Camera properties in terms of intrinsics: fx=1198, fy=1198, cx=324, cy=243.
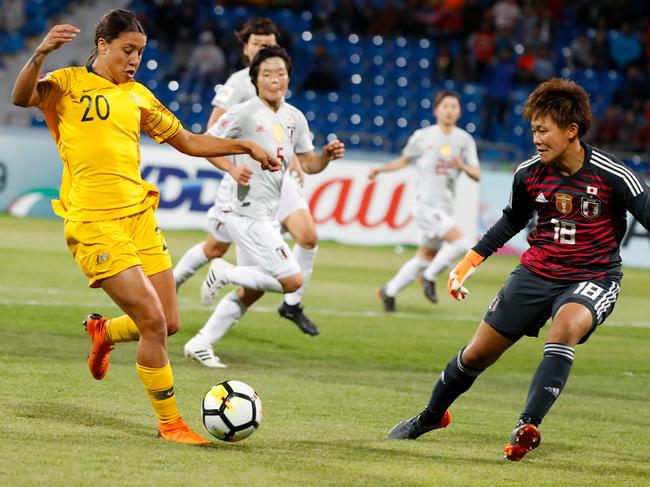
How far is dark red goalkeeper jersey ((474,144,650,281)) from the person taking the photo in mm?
6008

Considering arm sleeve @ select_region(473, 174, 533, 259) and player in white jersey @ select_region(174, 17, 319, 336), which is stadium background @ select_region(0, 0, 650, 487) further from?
arm sleeve @ select_region(473, 174, 533, 259)

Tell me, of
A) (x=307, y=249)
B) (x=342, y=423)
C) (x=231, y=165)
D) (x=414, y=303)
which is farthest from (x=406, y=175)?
(x=342, y=423)

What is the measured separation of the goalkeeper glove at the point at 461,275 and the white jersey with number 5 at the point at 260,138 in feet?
9.52

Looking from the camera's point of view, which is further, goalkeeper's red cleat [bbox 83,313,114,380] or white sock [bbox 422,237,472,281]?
white sock [bbox 422,237,472,281]

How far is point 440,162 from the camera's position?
1413cm

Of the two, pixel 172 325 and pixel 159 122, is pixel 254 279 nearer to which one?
pixel 172 325

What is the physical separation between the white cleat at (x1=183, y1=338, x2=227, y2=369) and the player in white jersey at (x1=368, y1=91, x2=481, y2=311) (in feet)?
16.8

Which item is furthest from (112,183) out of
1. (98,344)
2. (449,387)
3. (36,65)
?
(449,387)

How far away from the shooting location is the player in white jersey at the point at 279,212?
10180mm

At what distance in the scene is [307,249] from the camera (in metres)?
10.6

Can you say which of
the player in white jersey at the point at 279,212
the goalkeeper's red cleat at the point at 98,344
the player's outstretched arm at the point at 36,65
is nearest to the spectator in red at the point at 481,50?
the player in white jersey at the point at 279,212

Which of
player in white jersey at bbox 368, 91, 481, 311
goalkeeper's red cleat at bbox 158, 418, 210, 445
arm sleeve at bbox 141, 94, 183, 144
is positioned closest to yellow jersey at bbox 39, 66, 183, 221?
arm sleeve at bbox 141, 94, 183, 144

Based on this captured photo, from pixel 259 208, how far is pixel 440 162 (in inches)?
215

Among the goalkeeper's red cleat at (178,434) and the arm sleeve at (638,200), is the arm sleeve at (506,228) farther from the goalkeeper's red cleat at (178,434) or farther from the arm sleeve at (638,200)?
the goalkeeper's red cleat at (178,434)
